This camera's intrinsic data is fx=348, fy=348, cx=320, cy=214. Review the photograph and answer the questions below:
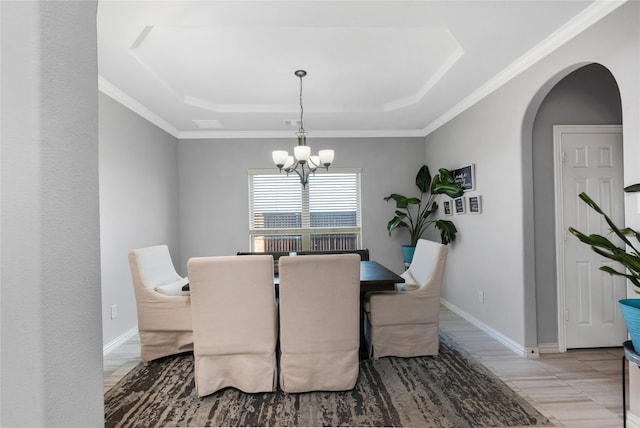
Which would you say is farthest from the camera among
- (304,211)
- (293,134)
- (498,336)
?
(304,211)

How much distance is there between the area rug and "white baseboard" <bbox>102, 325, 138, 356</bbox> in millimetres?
673

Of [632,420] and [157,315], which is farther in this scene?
[157,315]

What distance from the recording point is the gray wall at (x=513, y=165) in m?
2.09

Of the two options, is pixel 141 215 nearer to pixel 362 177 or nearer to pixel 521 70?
pixel 362 177

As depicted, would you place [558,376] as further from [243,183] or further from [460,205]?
[243,183]

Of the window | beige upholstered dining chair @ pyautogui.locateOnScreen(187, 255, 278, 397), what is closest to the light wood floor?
beige upholstered dining chair @ pyautogui.locateOnScreen(187, 255, 278, 397)

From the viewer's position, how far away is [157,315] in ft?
9.76

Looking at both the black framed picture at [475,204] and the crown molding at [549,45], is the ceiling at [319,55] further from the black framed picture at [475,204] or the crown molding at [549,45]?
the black framed picture at [475,204]

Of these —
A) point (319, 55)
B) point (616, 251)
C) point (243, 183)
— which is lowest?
point (616, 251)

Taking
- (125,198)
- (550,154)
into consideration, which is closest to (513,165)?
(550,154)

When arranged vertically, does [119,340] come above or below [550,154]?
below

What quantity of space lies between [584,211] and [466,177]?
1215 mm

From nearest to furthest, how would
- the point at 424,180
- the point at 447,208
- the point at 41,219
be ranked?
1. the point at 41,219
2. the point at 447,208
3. the point at 424,180

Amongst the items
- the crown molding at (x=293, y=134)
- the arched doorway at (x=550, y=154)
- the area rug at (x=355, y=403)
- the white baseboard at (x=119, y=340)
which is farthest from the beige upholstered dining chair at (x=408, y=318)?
the crown molding at (x=293, y=134)
